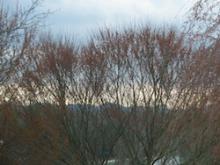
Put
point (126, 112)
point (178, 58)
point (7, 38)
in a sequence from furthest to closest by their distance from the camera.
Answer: point (126, 112) < point (178, 58) < point (7, 38)

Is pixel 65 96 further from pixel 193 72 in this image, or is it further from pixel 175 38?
pixel 193 72

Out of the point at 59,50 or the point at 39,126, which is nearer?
the point at 39,126

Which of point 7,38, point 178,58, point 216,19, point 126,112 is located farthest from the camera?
point 126,112

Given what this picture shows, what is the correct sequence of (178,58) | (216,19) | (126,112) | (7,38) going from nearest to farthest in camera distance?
(216,19), (7,38), (178,58), (126,112)

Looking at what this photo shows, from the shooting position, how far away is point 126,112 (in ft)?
95.7

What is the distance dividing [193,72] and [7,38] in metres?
13.2

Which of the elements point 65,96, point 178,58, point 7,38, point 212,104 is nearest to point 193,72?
point 212,104

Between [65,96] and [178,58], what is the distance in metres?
5.82

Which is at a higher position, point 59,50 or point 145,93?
point 59,50

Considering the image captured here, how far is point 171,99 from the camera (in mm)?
27484

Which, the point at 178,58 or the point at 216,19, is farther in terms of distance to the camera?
the point at 178,58

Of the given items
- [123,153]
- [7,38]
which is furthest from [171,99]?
[7,38]

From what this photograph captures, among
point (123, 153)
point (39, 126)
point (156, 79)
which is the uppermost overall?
point (156, 79)

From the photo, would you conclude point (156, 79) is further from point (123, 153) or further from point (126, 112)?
point (123, 153)
